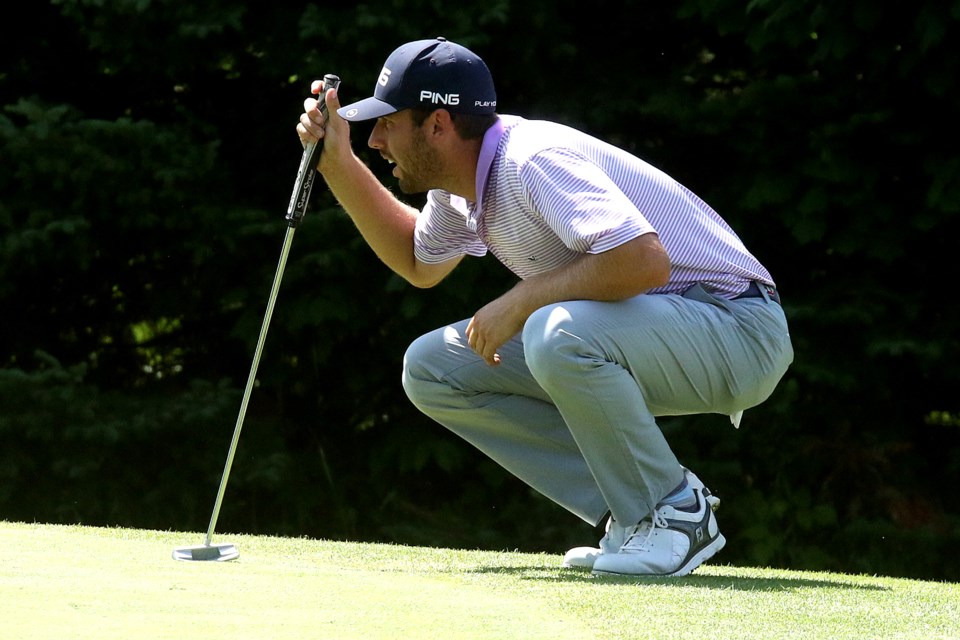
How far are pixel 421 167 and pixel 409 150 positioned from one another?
46 mm

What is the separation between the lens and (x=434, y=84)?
3.05 m

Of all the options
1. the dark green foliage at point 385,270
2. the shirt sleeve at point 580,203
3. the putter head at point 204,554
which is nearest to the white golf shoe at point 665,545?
the shirt sleeve at point 580,203

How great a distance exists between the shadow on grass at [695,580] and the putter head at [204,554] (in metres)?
0.53

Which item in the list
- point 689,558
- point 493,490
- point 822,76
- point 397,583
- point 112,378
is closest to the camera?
point 397,583

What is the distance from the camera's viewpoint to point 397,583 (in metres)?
2.60

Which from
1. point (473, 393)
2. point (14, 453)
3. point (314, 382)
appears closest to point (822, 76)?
point (314, 382)

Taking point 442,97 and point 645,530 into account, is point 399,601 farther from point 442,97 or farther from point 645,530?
point 442,97

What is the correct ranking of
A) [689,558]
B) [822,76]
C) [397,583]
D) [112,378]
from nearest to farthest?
1. [397,583]
2. [689,558]
3. [822,76]
4. [112,378]

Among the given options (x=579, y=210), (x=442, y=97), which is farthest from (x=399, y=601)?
(x=442, y=97)

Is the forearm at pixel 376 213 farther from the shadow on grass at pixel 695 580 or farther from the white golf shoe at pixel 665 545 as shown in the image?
the white golf shoe at pixel 665 545

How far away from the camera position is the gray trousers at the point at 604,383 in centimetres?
296

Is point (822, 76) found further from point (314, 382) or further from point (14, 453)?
point (14, 453)

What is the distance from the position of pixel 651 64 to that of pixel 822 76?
0.95 metres

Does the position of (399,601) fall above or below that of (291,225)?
below
